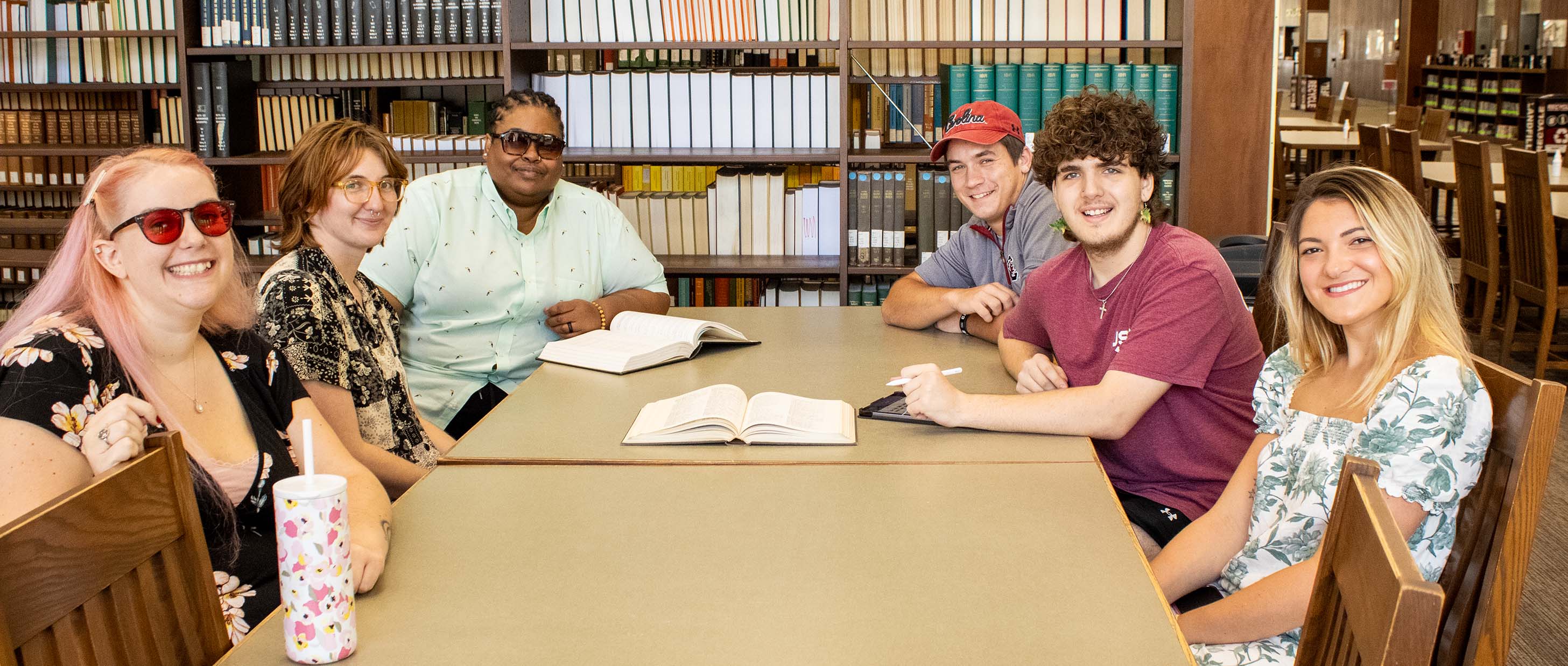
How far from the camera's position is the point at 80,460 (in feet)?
4.45

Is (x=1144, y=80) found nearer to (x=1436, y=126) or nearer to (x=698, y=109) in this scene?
(x=698, y=109)

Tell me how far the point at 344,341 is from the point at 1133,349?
1.31m

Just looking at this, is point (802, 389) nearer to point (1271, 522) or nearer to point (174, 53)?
point (1271, 522)

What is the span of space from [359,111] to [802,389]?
2.78 m

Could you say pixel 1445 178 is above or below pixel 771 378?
above

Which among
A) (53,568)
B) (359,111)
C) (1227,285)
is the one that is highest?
(359,111)

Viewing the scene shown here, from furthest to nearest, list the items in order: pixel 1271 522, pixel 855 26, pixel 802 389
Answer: pixel 855 26 → pixel 802 389 → pixel 1271 522

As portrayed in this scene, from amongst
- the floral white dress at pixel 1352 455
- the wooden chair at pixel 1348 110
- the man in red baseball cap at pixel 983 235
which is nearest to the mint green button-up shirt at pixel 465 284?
the man in red baseball cap at pixel 983 235

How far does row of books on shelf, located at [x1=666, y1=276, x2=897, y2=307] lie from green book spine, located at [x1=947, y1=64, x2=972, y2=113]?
2.02ft

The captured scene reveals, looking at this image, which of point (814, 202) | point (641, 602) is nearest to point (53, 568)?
point (641, 602)

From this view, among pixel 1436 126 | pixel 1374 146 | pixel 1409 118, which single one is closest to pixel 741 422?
pixel 1374 146

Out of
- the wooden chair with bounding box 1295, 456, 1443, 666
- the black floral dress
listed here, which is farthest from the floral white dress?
the black floral dress

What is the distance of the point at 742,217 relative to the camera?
4.00m

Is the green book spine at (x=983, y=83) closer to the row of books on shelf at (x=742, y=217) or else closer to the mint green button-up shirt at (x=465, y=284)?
the row of books on shelf at (x=742, y=217)
